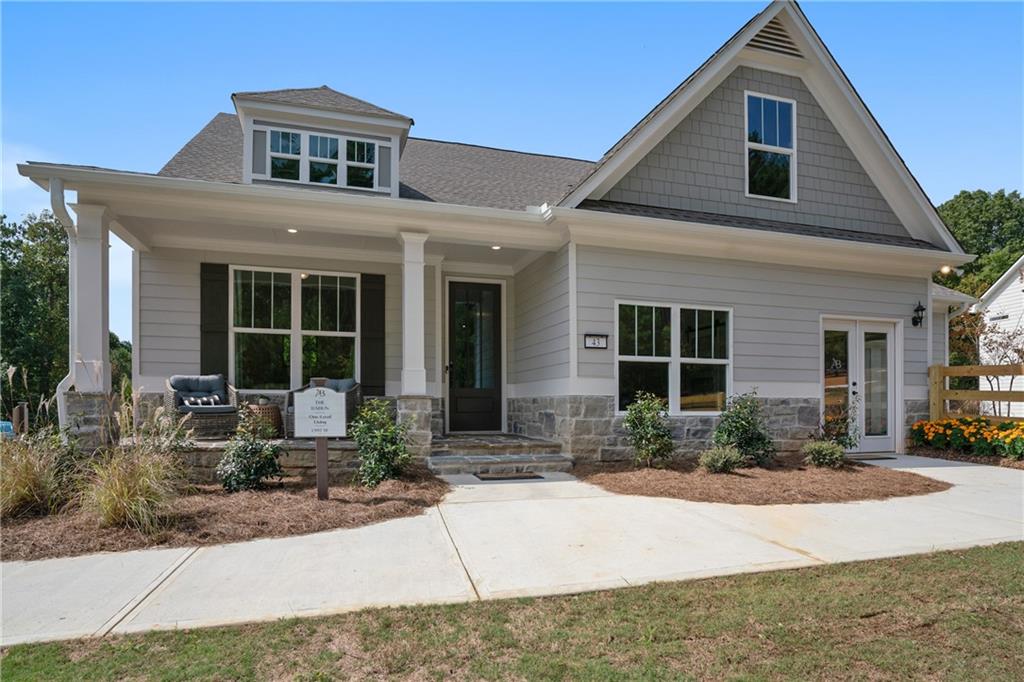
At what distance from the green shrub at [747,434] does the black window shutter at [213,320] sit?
23.0 ft

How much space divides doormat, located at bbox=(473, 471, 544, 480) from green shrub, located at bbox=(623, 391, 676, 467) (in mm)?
1354

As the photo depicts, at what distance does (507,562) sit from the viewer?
409 centimetres

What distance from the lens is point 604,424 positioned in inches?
319

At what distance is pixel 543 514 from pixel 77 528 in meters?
3.68

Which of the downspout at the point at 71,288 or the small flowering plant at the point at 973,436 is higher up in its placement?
the downspout at the point at 71,288

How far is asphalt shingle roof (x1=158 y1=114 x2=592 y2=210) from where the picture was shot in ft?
28.8

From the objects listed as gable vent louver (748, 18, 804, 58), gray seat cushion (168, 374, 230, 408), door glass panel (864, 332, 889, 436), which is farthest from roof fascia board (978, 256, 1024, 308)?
gray seat cushion (168, 374, 230, 408)

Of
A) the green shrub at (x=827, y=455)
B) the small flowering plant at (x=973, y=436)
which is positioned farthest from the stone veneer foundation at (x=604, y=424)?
the small flowering plant at (x=973, y=436)

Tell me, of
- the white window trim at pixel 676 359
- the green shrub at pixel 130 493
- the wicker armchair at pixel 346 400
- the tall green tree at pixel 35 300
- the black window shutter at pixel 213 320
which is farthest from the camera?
the tall green tree at pixel 35 300

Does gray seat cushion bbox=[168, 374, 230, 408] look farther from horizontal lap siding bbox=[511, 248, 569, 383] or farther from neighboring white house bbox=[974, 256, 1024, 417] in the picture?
neighboring white house bbox=[974, 256, 1024, 417]

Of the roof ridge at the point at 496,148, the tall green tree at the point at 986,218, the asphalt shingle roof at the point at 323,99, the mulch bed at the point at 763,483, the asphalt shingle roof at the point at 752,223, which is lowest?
the mulch bed at the point at 763,483

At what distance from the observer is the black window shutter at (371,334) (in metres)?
9.29

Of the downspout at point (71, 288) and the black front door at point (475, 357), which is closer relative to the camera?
the downspout at point (71, 288)

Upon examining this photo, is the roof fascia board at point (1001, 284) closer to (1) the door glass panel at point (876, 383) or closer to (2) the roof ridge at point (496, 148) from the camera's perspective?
(1) the door glass panel at point (876, 383)
